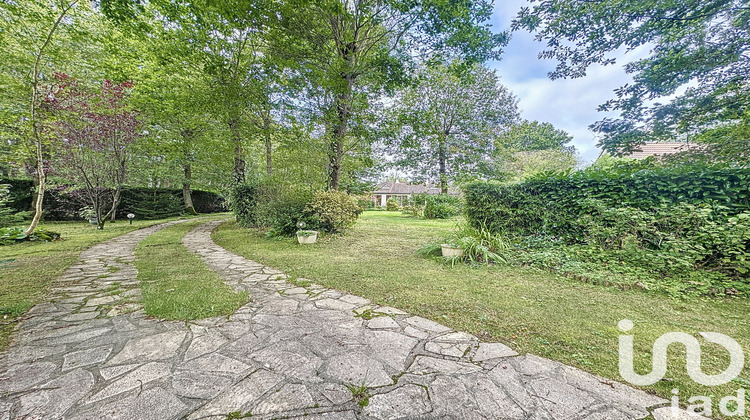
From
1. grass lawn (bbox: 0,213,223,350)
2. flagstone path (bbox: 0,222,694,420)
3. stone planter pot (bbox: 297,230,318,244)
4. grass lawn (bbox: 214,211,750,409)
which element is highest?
stone planter pot (bbox: 297,230,318,244)

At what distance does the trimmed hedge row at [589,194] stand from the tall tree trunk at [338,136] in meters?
3.88

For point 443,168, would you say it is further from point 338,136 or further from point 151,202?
point 151,202

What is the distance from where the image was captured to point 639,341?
6.67ft

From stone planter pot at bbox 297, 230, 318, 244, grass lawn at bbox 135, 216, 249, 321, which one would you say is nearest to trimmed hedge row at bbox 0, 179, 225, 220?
grass lawn at bbox 135, 216, 249, 321

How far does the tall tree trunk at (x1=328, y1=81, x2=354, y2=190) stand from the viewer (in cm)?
757

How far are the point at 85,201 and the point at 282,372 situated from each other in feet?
43.3

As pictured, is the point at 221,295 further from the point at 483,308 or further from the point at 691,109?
the point at 691,109

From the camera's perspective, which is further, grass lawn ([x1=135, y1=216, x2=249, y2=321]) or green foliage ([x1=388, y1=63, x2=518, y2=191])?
green foliage ([x1=388, y1=63, x2=518, y2=191])

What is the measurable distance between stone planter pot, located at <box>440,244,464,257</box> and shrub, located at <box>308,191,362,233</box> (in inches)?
130

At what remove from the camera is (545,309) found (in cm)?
268

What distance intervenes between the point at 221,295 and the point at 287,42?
5841 millimetres

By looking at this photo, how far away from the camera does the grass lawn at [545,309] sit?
181 centimetres

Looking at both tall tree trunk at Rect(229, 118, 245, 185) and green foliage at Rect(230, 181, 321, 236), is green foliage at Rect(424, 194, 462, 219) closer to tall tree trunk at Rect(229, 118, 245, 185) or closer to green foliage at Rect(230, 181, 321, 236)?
green foliage at Rect(230, 181, 321, 236)

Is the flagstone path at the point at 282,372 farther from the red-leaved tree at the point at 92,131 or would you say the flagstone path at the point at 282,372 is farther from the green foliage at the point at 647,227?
the red-leaved tree at the point at 92,131
